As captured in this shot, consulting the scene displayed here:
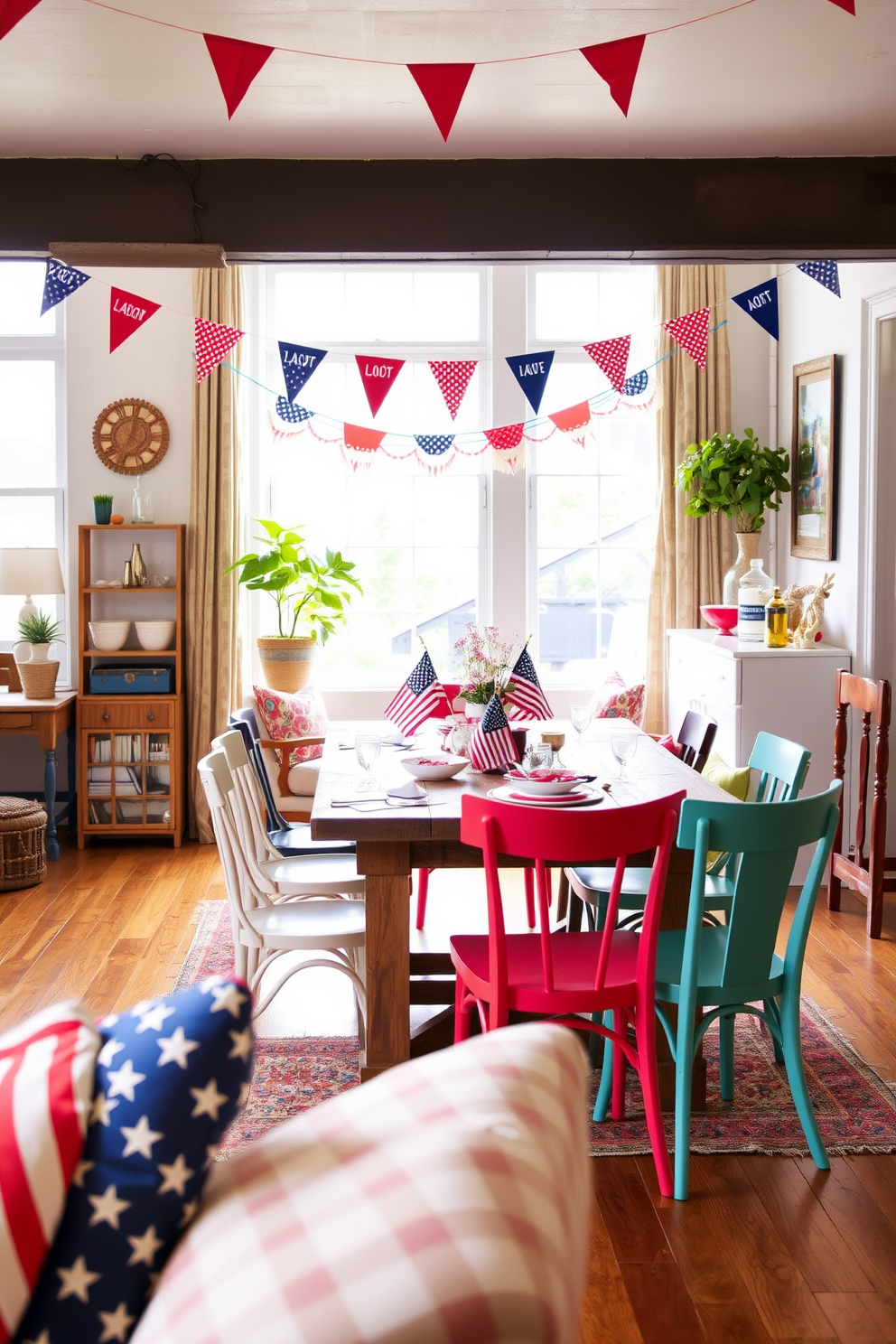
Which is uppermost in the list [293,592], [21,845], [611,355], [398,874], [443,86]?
[443,86]

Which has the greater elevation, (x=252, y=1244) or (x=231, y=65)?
(x=231, y=65)

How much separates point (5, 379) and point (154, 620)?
1.47 metres

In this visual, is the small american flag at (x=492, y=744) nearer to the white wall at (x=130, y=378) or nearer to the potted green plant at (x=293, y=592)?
the potted green plant at (x=293, y=592)

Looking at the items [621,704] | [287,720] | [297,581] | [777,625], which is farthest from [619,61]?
[297,581]

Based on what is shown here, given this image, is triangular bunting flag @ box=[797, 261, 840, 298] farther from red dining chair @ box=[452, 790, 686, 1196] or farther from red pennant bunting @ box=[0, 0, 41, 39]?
red pennant bunting @ box=[0, 0, 41, 39]

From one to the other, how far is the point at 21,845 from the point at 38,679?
0.90 meters

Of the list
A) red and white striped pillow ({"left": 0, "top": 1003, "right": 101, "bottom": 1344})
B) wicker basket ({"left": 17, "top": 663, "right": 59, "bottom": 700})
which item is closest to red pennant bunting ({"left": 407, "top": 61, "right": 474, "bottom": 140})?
red and white striped pillow ({"left": 0, "top": 1003, "right": 101, "bottom": 1344})

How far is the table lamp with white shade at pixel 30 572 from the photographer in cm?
566

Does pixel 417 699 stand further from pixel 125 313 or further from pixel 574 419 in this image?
pixel 574 419

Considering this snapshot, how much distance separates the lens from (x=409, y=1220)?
972 millimetres

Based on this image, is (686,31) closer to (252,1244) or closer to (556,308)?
(252,1244)

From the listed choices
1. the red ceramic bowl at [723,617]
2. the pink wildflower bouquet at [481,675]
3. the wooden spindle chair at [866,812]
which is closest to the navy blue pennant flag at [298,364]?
the pink wildflower bouquet at [481,675]

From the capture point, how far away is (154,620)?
19.7 ft

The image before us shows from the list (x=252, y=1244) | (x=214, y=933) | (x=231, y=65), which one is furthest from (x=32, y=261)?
(x=252, y=1244)
